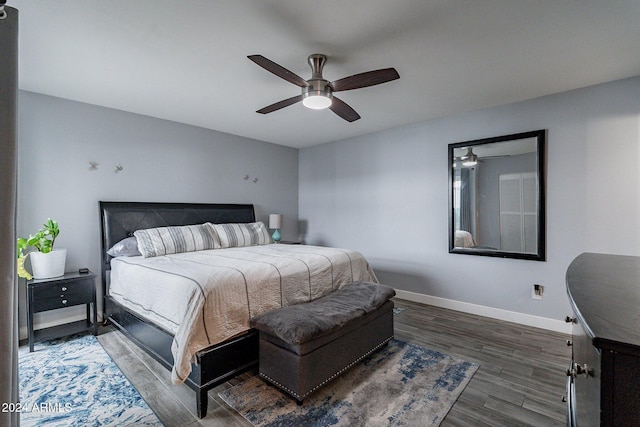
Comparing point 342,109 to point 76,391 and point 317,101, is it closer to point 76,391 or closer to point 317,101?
point 317,101

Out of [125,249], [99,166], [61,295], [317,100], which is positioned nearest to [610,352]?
[317,100]

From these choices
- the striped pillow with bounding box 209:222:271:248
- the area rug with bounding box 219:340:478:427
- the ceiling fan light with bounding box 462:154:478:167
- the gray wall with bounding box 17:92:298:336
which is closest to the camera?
the area rug with bounding box 219:340:478:427

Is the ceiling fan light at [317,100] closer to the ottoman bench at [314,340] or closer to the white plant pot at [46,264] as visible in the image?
the ottoman bench at [314,340]

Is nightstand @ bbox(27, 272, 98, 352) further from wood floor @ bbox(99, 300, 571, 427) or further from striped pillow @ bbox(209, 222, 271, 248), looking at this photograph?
striped pillow @ bbox(209, 222, 271, 248)

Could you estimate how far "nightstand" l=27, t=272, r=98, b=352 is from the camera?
8.64 ft

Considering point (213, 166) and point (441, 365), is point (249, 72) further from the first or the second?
point (441, 365)

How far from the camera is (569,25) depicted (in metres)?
1.93

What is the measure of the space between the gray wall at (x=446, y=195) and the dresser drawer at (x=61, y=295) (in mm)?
3470

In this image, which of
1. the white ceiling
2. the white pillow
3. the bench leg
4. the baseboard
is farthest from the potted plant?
the baseboard

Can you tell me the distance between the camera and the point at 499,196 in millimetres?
3404

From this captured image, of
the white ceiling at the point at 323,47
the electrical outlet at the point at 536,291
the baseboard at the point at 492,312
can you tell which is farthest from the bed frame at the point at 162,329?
the electrical outlet at the point at 536,291

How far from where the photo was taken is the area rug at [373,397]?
1790 mm

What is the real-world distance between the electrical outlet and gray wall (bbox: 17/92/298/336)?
13.7 ft

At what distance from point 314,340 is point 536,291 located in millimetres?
2770
